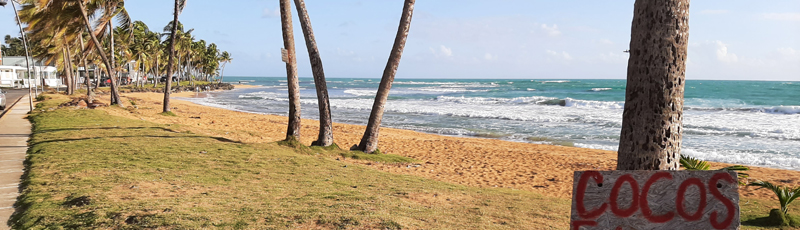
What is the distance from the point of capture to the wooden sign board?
2.81 metres

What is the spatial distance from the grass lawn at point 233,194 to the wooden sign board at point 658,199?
79.9 inches

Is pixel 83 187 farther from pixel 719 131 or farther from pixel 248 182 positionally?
pixel 719 131

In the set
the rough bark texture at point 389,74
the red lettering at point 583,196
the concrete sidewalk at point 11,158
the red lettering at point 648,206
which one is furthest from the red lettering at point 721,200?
the rough bark texture at point 389,74

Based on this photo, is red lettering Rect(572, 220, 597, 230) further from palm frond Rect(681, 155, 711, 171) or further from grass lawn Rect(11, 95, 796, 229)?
palm frond Rect(681, 155, 711, 171)

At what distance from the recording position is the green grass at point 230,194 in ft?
14.7

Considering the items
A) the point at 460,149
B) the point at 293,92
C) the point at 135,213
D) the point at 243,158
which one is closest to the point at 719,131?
the point at 460,149

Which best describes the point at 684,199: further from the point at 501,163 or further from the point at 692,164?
the point at 501,163

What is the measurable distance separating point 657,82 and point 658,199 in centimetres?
73

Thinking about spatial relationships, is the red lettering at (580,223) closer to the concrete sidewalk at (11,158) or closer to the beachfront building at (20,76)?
the concrete sidewalk at (11,158)

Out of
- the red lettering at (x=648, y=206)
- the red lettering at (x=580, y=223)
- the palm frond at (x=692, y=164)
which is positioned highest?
the red lettering at (x=648, y=206)

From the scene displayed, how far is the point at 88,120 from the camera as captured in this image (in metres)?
13.9

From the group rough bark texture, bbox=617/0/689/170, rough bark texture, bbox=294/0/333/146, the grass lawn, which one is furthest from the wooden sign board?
rough bark texture, bbox=294/0/333/146

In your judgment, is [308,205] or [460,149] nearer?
[308,205]

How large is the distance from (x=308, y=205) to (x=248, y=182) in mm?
1792
